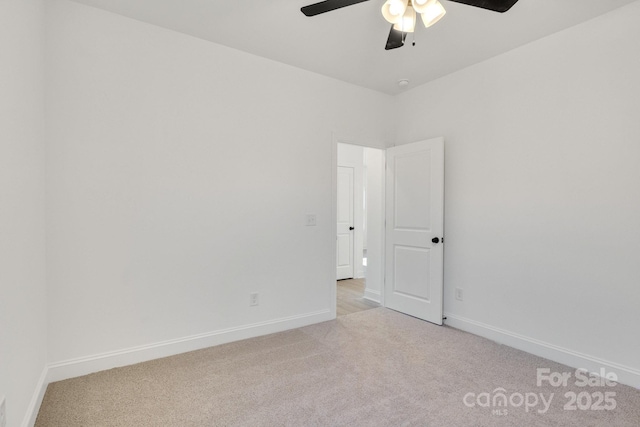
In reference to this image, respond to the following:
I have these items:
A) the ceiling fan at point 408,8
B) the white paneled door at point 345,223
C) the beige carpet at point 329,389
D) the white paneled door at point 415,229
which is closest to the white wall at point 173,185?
the beige carpet at point 329,389

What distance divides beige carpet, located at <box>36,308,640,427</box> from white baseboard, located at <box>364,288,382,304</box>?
1318 mm

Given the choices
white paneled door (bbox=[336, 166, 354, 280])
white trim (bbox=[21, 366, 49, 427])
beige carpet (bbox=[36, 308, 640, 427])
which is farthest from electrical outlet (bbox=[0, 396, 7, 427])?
white paneled door (bbox=[336, 166, 354, 280])

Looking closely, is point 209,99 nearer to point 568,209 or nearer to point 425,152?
point 425,152

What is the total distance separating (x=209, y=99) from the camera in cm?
298

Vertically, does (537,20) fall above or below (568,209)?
above

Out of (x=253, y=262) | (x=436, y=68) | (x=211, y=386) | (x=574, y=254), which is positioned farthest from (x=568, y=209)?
(x=211, y=386)

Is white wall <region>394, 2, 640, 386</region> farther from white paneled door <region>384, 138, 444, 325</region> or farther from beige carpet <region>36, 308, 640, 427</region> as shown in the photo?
beige carpet <region>36, 308, 640, 427</region>

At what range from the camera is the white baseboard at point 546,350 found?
2.39 meters

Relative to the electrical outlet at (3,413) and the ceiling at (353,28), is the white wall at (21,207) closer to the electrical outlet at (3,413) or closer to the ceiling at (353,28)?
the electrical outlet at (3,413)

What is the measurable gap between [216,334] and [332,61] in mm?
2821

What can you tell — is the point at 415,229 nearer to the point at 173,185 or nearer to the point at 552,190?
the point at 552,190

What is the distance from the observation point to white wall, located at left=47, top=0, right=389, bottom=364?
242cm

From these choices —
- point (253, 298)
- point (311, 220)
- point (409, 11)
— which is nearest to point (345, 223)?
point (311, 220)

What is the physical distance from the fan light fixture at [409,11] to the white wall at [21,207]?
1.96 meters
